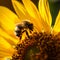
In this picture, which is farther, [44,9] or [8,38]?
[8,38]

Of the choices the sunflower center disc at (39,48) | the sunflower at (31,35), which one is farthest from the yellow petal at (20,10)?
the sunflower center disc at (39,48)

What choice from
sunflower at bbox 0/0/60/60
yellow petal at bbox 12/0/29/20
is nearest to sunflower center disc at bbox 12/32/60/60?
sunflower at bbox 0/0/60/60

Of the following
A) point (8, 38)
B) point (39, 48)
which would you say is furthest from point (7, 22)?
point (39, 48)

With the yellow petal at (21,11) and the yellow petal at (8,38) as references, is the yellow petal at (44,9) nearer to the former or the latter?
the yellow petal at (21,11)

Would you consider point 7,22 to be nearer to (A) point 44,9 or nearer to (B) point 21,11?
(B) point 21,11

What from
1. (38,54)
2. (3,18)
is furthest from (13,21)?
(38,54)

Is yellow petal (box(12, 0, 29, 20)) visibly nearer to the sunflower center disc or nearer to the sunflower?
the sunflower

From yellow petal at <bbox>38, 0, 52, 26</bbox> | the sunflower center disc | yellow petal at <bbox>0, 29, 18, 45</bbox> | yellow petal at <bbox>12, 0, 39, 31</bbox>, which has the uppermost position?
yellow petal at <bbox>12, 0, 39, 31</bbox>

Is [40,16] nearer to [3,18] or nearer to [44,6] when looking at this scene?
[44,6]
